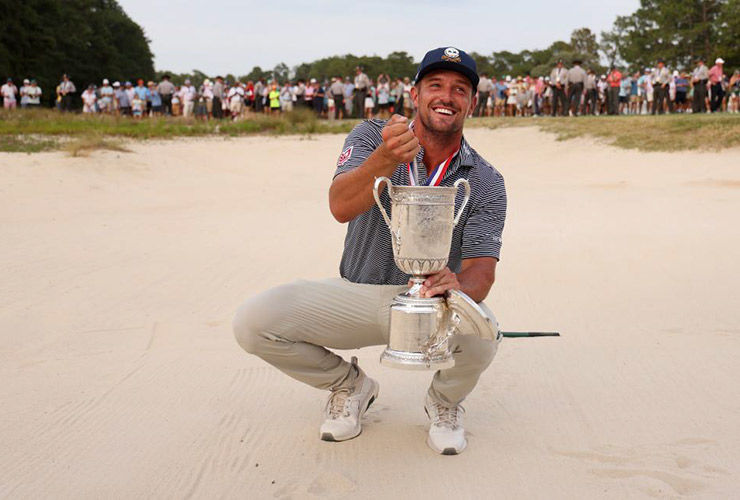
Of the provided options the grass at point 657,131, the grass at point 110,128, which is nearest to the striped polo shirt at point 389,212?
the grass at point 110,128

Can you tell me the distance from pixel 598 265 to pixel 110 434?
5.64 m

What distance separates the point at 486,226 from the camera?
3895 mm

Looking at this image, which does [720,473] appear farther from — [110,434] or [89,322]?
[89,322]

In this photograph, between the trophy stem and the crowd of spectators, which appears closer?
the trophy stem

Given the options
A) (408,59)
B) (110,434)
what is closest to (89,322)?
(110,434)

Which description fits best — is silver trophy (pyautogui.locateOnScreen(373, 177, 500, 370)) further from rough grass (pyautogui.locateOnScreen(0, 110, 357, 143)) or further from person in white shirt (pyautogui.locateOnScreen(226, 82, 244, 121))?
person in white shirt (pyautogui.locateOnScreen(226, 82, 244, 121))

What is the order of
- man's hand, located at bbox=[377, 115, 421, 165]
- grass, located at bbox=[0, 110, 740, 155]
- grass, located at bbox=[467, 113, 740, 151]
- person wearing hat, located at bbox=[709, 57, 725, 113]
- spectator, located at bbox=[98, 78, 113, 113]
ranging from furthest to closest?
spectator, located at bbox=[98, 78, 113, 113], person wearing hat, located at bbox=[709, 57, 725, 113], grass, located at bbox=[467, 113, 740, 151], grass, located at bbox=[0, 110, 740, 155], man's hand, located at bbox=[377, 115, 421, 165]

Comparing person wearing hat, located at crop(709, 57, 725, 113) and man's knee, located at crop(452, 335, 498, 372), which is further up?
person wearing hat, located at crop(709, 57, 725, 113)

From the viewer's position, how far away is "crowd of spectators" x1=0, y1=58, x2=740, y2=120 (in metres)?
26.8

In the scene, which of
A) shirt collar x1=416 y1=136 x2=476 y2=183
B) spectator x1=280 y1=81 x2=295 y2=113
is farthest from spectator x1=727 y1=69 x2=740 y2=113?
shirt collar x1=416 y1=136 x2=476 y2=183

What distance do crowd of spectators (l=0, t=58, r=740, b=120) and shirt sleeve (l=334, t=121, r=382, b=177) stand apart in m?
23.1

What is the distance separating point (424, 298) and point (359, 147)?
2.81 ft

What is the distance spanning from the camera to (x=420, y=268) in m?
3.34

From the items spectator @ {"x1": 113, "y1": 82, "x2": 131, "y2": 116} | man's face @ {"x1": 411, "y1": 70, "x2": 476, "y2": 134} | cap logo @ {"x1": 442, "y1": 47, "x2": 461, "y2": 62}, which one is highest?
spectator @ {"x1": 113, "y1": 82, "x2": 131, "y2": 116}
